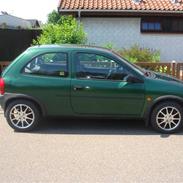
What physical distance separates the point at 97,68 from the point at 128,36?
1061 cm

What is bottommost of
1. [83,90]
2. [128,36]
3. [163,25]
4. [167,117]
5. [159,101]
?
[167,117]

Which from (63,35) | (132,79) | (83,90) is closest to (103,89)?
(83,90)

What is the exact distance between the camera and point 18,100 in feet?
22.4

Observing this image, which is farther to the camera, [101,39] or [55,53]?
[101,39]

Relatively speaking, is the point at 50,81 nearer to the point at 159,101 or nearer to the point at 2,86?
the point at 2,86

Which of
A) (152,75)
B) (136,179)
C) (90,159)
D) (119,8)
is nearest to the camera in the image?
(136,179)

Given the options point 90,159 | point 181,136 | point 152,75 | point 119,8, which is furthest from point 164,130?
point 119,8

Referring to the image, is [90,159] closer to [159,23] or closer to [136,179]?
[136,179]

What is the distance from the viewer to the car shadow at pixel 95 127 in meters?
6.87

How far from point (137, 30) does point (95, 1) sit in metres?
2.25

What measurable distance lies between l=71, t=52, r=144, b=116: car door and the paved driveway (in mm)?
432

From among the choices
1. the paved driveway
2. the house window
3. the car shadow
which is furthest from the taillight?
the house window

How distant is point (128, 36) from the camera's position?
17203 millimetres

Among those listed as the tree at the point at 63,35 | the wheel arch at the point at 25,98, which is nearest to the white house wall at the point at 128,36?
the tree at the point at 63,35
